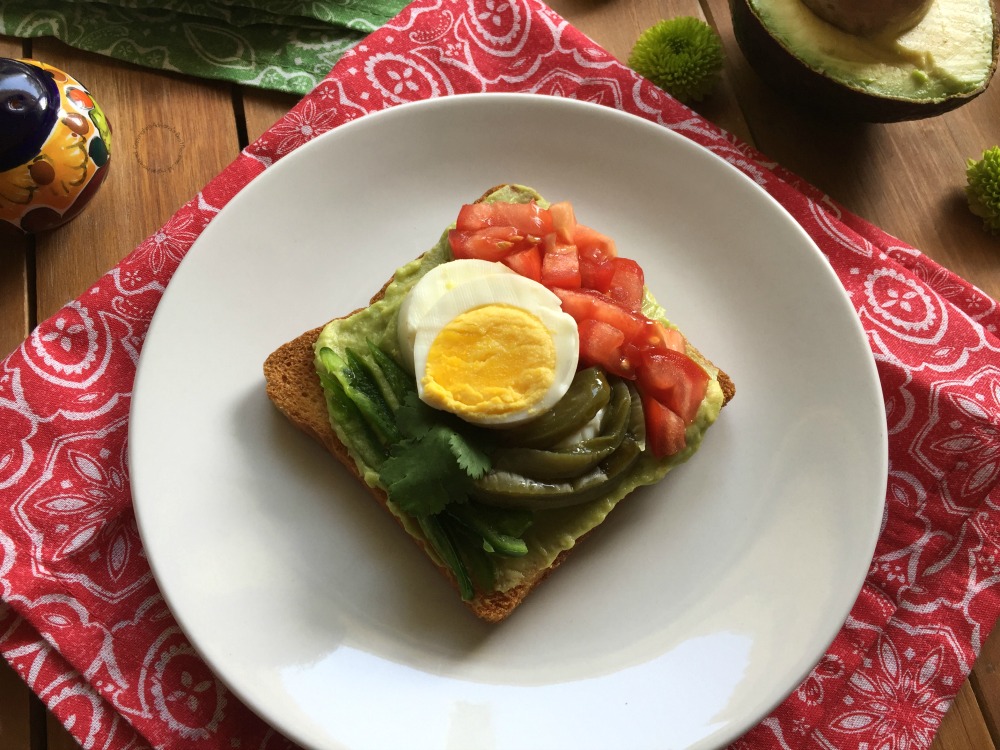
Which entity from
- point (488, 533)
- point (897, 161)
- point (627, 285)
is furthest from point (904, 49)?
point (488, 533)

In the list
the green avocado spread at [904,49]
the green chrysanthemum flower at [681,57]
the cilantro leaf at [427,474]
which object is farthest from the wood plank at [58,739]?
the green avocado spread at [904,49]

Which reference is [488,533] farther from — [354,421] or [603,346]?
[603,346]

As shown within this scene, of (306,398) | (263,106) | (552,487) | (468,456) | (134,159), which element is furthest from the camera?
(263,106)

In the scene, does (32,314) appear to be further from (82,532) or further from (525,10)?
(525,10)

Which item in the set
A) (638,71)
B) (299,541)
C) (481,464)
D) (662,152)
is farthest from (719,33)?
(299,541)

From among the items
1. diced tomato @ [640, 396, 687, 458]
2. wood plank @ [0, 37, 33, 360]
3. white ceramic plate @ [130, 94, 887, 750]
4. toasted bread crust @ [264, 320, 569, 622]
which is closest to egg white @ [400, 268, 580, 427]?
diced tomato @ [640, 396, 687, 458]

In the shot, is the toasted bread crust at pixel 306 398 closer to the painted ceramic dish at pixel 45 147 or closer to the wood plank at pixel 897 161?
the painted ceramic dish at pixel 45 147
